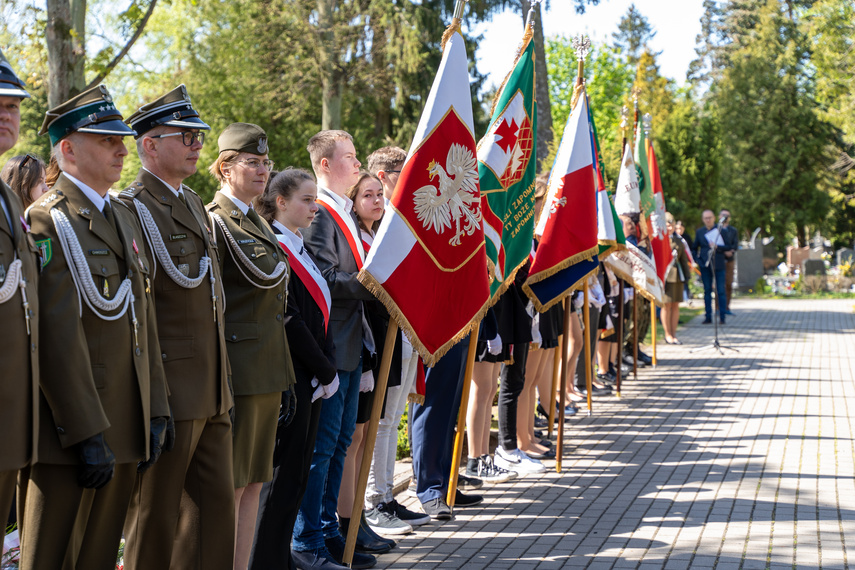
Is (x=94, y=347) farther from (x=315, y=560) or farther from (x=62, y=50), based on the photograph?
(x=62, y=50)

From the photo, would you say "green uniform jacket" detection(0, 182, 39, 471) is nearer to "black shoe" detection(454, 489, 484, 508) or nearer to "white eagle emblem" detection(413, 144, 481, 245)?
"white eagle emblem" detection(413, 144, 481, 245)

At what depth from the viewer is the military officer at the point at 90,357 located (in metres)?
2.82

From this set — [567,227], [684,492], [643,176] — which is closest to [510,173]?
[567,227]

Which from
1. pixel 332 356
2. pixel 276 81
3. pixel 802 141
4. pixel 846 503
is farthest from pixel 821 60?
pixel 332 356

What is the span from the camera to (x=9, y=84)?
271cm

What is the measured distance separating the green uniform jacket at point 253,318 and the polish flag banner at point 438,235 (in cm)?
93

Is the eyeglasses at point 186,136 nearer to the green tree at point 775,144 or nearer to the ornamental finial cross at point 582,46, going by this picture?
the ornamental finial cross at point 582,46

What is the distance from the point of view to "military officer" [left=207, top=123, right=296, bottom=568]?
3.81 meters

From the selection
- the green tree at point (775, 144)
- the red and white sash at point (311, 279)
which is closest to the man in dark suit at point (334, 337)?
the red and white sash at point (311, 279)

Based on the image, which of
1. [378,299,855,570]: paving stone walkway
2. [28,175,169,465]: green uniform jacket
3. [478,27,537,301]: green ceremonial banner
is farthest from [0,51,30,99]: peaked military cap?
[478,27,537,301]: green ceremonial banner

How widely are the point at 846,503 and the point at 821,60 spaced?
3432 centimetres

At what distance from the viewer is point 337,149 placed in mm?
4910

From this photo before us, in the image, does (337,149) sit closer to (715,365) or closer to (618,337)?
(618,337)

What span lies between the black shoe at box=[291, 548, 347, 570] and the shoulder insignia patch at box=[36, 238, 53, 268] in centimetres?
229
